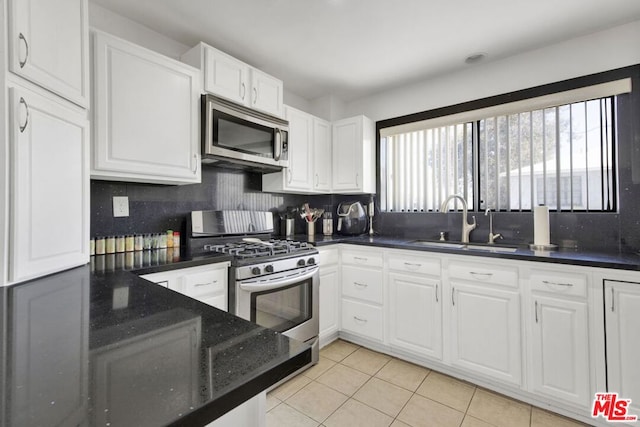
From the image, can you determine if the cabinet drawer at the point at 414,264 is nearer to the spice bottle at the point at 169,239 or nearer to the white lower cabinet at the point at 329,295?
the white lower cabinet at the point at 329,295

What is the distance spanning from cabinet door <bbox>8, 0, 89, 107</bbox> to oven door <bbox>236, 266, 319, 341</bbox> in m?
1.28

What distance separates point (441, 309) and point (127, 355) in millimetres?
2088

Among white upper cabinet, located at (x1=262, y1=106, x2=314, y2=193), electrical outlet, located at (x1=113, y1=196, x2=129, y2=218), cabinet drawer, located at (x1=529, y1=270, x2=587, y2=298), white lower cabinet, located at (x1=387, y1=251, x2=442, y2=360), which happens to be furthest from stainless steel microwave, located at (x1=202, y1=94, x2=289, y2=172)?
cabinet drawer, located at (x1=529, y1=270, x2=587, y2=298)

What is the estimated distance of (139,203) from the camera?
2082mm

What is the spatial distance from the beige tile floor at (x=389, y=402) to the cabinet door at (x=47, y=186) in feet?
4.48

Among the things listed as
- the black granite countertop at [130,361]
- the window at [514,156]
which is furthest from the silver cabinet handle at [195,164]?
the window at [514,156]

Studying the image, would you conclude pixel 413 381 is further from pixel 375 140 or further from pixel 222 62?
pixel 222 62

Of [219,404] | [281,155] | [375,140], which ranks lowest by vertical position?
[219,404]

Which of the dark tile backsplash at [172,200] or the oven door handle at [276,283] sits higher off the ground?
the dark tile backsplash at [172,200]

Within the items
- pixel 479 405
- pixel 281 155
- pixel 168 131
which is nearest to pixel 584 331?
pixel 479 405

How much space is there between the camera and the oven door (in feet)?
6.23

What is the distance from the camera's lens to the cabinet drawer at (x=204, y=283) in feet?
5.49

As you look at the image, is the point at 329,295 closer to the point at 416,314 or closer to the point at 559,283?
the point at 416,314

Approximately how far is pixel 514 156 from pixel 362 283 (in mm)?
1614
